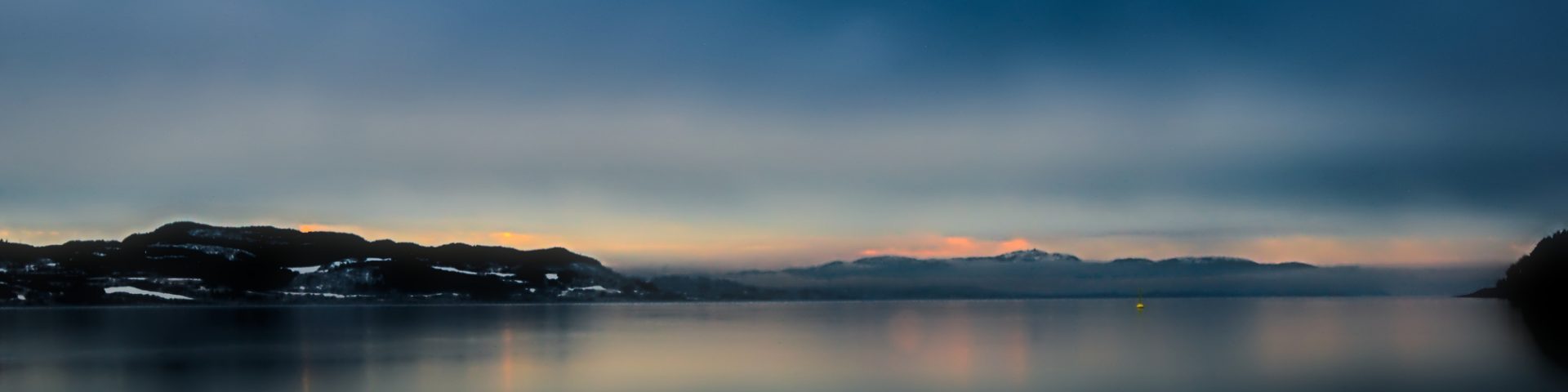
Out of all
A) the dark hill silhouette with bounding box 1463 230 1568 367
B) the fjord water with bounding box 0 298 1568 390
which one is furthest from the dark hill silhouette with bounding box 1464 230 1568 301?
the fjord water with bounding box 0 298 1568 390

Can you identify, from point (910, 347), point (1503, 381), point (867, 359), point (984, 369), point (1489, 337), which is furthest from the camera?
point (1489, 337)

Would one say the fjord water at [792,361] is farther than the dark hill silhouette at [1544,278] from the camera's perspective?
No

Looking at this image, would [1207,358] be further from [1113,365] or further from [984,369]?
[984,369]

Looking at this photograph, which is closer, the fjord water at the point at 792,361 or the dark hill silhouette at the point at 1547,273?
the fjord water at the point at 792,361

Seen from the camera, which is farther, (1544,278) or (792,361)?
(1544,278)

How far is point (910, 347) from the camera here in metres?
65.5

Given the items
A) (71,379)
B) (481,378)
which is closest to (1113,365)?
(481,378)

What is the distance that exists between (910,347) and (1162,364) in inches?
750

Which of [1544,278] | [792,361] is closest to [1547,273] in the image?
[1544,278]

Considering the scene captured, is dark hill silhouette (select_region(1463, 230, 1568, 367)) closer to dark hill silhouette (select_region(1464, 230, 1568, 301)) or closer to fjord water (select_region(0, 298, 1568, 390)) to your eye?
dark hill silhouette (select_region(1464, 230, 1568, 301))

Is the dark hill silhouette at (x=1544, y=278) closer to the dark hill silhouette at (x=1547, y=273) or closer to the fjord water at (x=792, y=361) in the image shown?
the dark hill silhouette at (x=1547, y=273)

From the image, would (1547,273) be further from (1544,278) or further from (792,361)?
(792,361)

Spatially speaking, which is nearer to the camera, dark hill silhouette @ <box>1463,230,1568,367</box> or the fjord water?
the fjord water

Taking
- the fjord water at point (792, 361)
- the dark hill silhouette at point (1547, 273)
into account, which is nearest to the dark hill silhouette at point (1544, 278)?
the dark hill silhouette at point (1547, 273)
